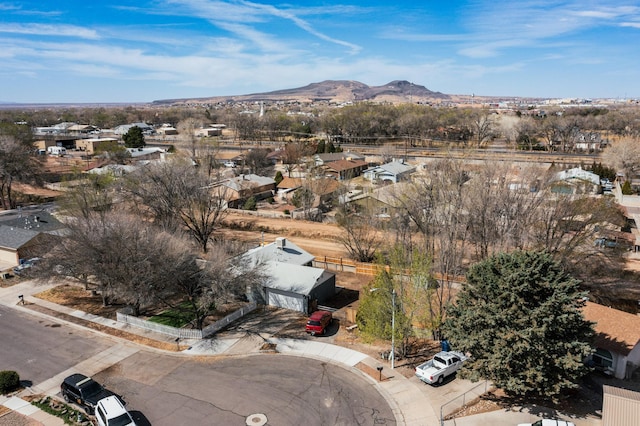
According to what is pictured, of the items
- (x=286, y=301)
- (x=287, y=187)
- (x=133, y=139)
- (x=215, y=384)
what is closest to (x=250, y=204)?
(x=287, y=187)

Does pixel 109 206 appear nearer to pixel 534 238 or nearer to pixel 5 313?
pixel 5 313

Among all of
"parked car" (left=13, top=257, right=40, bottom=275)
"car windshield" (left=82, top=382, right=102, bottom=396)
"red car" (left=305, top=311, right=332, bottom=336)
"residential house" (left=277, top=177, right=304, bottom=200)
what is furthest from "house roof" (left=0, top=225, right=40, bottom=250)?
"residential house" (left=277, top=177, right=304, bottom=200)

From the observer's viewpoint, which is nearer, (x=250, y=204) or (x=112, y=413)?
(x=112, y=413)

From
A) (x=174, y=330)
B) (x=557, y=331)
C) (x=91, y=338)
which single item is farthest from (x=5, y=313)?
(x=557, y=331)

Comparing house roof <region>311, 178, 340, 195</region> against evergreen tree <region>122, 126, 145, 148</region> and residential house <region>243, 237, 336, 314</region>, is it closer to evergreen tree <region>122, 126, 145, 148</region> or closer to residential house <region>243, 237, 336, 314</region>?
residential house <region>243, 237, 336, 314</region>

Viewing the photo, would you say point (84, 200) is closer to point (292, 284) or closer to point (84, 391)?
point (292, 284)

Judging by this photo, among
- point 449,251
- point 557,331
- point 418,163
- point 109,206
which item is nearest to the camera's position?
point 557,331

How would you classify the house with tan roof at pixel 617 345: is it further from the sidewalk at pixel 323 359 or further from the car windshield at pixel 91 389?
the car windshield at pixel 91 389
